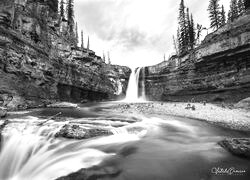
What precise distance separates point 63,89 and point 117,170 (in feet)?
72.0

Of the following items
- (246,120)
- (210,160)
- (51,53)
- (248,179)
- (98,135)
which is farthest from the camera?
(51,53)

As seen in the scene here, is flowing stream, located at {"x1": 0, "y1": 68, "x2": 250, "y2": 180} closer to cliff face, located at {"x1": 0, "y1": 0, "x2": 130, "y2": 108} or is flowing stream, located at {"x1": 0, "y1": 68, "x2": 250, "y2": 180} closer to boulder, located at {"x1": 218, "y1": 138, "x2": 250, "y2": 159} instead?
boulder, located at {"x1": 218, "y1": 138, "x2": 250, "y2": 159}

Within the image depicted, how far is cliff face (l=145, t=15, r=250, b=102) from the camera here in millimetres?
21322

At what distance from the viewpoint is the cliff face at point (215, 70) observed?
21.3 meters

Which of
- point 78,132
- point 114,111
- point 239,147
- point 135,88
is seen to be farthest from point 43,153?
point 135,88

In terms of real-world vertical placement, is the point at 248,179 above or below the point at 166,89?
below

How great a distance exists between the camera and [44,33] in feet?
78.5

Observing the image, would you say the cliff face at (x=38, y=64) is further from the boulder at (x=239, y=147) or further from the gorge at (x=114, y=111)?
the boulder at (x=239, y=147)

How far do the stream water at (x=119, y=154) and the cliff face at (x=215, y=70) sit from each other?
665 inches

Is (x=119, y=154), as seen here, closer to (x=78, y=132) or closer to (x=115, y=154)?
(x=115, y=154)

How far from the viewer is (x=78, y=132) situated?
7.34 m

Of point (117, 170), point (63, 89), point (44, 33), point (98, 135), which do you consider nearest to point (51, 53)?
point (44, 33)

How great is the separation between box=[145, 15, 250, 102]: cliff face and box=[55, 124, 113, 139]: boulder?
21.2 meters

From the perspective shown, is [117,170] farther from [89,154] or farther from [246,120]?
[246,120]
